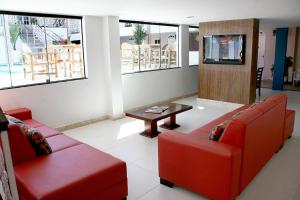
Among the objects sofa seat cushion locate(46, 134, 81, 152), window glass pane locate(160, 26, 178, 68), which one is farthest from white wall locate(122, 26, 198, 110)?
sofa seat cushion locate(46, 134, 81, 152)

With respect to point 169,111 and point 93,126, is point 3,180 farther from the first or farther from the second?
point 93,126

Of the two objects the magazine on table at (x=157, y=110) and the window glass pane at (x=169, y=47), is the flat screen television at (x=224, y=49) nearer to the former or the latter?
the window glass pane at (x=169, y=47)

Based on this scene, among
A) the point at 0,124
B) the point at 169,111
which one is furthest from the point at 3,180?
the point at 169,111

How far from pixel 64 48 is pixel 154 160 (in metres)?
2.91

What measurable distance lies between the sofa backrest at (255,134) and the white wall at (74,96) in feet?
10.5

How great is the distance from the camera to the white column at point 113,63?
5.09 meters

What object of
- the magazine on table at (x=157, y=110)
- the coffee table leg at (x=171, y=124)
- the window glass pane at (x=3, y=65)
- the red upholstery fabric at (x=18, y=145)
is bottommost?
the coffee table leg at (x=171, y=124)

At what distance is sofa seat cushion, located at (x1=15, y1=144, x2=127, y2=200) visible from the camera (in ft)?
6.72

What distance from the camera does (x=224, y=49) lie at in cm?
619

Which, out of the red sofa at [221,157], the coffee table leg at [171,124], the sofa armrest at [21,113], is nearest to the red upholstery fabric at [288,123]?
the red sofa at [221,157]

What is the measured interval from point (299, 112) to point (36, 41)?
5.64 m

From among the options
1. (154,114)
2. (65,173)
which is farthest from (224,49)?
(65,173)

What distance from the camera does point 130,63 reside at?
6.27 meters

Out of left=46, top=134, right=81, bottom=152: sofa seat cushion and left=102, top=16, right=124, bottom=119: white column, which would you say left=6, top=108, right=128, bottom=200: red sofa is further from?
left=102, top=16, right=124, bottom=119: white column
